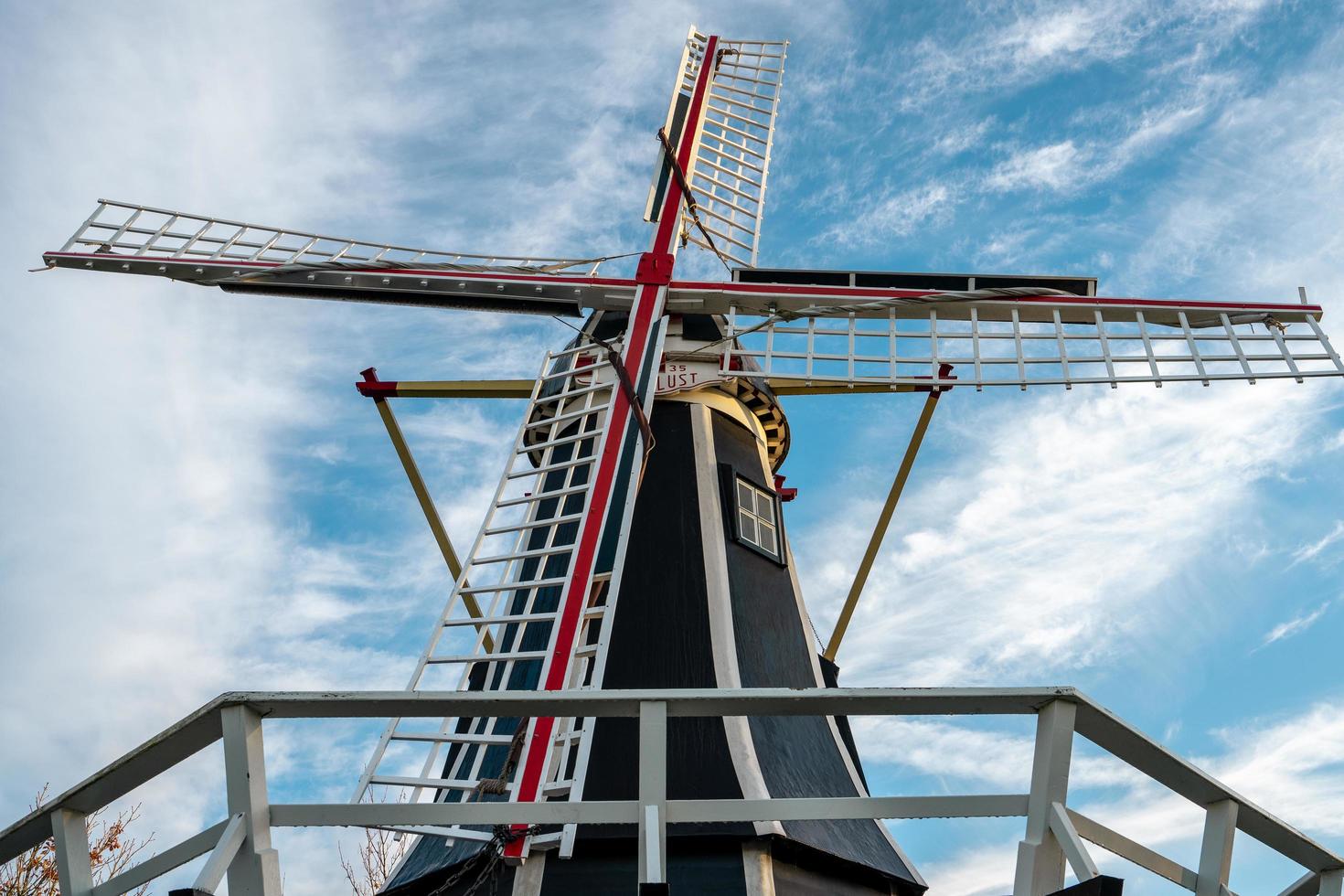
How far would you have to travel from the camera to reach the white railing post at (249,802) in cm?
536

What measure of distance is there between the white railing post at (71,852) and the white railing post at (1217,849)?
4613 mm

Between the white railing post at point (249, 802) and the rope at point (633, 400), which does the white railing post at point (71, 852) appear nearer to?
the white railing post at point (249, 802)

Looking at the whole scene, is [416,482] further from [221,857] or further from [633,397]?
[221,857]

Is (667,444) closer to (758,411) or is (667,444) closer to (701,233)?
(758,411)

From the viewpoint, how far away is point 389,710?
5.86 m

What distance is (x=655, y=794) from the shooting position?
218 inches

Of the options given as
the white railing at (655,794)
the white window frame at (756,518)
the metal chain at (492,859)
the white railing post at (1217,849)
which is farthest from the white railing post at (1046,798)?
the white window frame at (756,518)

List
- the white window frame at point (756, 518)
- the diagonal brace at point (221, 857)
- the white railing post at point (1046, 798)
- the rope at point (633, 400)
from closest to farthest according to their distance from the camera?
the diagonal brace at point (221, 857)
the white railing post at point (1046, 798)
the rope at point (633, 400)
the white window frame at point (756, 518)

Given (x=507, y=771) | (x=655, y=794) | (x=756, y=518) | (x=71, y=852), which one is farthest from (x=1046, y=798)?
(x=756, y=518)

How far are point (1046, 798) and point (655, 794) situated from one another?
1.61m

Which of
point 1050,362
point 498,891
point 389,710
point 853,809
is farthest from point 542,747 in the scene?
point 1050,362

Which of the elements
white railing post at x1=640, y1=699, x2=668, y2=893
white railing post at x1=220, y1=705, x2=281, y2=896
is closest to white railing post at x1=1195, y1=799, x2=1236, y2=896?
white railing post at x1=640, y1=699, x2=668, y2=893

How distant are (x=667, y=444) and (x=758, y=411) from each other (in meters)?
1.28

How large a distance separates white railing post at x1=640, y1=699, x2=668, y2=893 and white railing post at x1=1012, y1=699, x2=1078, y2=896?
1.46 m
